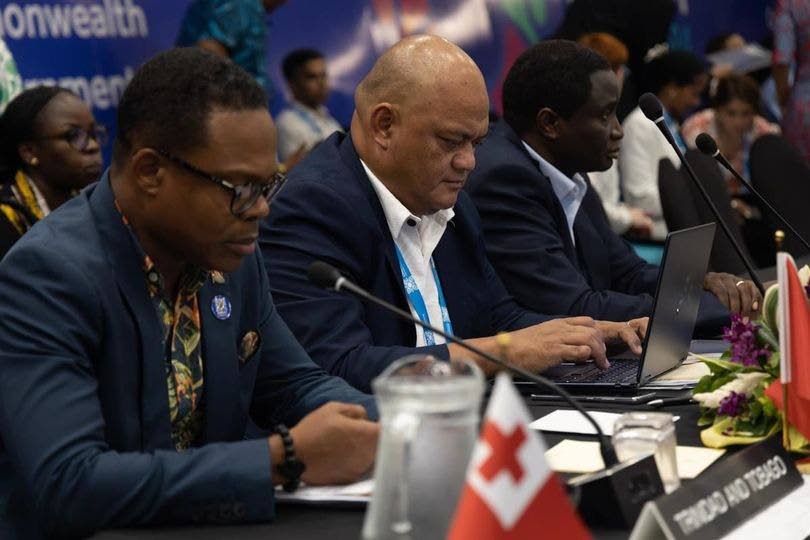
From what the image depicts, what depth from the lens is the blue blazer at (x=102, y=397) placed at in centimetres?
170

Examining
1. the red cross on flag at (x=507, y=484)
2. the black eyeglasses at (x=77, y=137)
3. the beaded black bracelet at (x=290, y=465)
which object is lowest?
the beaded black bracelet at (x=290, y=465)

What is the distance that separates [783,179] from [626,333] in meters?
2.46

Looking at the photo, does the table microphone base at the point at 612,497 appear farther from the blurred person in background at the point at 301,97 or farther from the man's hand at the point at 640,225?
the blurred person in background at the point at 301,97

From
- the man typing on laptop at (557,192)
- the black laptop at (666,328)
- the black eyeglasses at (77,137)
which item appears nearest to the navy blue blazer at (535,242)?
the man typing on laptop at (557,192)

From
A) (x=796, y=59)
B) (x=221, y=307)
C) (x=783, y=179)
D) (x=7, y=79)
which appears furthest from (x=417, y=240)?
(x=796, y=59)

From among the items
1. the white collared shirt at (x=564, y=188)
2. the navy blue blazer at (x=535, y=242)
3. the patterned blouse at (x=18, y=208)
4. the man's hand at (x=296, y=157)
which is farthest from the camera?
the man's hand at (x=296, y=157)

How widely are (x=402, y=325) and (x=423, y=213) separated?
278 mm

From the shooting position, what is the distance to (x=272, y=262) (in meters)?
2.66

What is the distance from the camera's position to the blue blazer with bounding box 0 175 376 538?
1704 mm

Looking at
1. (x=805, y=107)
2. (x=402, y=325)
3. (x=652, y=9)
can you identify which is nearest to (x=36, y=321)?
(x=402, y=325)

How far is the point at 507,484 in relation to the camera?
117 cm

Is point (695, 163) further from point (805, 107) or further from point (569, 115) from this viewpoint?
point (805, 107)

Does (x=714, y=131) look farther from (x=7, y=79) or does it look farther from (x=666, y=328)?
(x=666, y=328)

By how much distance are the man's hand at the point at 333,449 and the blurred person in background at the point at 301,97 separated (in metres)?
4.57
